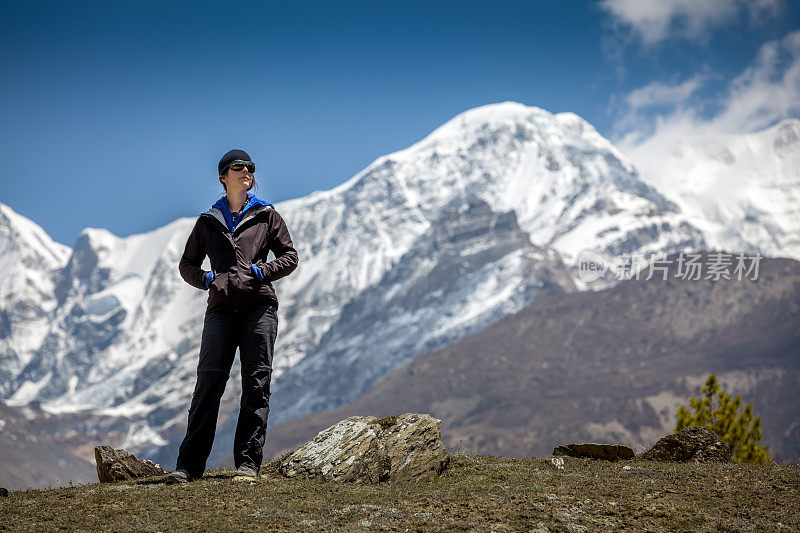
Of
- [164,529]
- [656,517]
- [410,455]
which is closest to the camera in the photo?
[164,529]

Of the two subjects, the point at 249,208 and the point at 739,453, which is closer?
the point at 249,208

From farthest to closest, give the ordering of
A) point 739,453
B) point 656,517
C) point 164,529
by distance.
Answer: point 739,453, point 656,517, point 164,529

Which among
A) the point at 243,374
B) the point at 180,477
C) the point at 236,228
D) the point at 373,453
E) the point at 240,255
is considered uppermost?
the point at 236,228

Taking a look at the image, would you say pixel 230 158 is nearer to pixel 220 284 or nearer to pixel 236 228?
pixel 236 228

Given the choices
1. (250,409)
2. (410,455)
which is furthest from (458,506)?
(250,409)

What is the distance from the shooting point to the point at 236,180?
11109mm

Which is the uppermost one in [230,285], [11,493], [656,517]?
[230,285]

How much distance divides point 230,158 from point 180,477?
3.74m

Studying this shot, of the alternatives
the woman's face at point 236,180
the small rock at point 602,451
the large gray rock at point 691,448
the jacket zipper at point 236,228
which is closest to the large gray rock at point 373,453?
the jacket zipper at point 236,228

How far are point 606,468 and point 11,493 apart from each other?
748 centimetres

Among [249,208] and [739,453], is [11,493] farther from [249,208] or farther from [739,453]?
[739,453]

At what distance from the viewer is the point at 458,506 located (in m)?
9.52

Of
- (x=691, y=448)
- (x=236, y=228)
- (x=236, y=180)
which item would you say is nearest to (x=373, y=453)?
(x=236, y=228)

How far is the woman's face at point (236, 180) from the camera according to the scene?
36.4 ft
